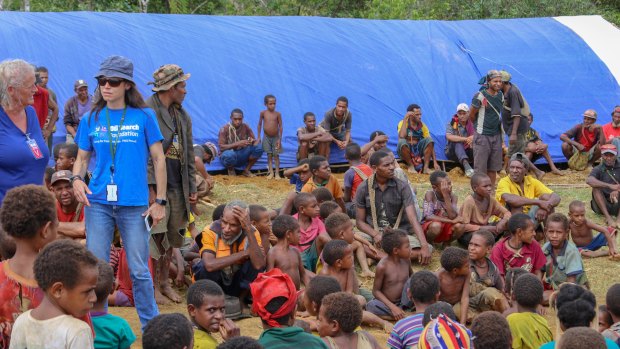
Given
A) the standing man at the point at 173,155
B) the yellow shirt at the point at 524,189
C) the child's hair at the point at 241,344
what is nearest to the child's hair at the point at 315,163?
the yellow shirt at the point at 524,189

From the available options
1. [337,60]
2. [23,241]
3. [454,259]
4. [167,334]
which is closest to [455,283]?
[454,259]

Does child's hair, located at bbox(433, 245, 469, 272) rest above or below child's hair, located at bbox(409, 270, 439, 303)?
below

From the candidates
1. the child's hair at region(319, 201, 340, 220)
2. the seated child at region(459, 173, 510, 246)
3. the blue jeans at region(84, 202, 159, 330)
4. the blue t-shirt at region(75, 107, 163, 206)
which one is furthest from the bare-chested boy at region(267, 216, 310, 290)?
the seated child at region(459, 173, 510, 246)

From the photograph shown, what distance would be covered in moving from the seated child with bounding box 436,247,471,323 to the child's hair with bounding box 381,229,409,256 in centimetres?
39

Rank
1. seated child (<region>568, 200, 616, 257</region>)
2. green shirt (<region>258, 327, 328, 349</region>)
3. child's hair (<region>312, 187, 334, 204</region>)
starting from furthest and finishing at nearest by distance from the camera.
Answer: seated child (<region>568, 200, 616, 257</region>) → child's hair (<region>312, 187, 334, 204</region>) → green shirt (<region>258, 327, 328, 349</region>)

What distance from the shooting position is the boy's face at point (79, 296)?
372cm

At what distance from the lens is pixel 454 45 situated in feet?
56.4

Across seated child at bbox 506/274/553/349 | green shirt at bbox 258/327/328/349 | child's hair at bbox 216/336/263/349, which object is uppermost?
child's hair at bbox 216/336/263/349

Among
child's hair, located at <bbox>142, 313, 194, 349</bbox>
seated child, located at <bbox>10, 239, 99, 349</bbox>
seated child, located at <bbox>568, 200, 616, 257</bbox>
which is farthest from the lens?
seated child, located at <bbox>568, 200, 616, 257</bbox>

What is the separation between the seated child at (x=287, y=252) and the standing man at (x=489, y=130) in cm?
495

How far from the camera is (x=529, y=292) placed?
642cm

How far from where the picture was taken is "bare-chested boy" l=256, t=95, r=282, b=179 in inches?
559

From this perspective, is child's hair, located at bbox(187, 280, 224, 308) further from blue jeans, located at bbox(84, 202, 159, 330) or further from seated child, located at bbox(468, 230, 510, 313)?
seated child, located at bbox(468, 230, 510, 313)

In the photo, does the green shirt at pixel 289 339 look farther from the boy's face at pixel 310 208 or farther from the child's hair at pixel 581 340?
the boy's face at pixel 310 208
